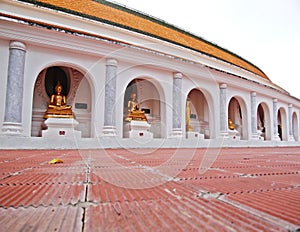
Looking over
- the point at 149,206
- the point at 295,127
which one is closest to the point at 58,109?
the point at 149,206

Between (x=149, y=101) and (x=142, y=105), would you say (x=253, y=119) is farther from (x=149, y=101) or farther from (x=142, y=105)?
(x=142, y=105)

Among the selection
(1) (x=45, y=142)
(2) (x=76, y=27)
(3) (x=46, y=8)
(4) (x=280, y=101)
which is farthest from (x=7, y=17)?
(4) (x=280, y=101)

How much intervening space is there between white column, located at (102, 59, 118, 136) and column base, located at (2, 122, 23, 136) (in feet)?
7.57

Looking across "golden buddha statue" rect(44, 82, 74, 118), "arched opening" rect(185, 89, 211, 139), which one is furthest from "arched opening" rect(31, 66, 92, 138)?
"arched opening" rect(185, 89, 211, 139)

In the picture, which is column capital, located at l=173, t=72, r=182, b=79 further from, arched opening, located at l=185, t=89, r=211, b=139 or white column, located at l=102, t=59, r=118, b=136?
white column, located at l=102, t=59, r=118, b=136

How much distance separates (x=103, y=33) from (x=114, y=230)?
910cm

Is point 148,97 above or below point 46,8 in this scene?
below

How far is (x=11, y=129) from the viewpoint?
6.52 metres

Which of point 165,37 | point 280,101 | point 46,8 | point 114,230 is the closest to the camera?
point 114,230

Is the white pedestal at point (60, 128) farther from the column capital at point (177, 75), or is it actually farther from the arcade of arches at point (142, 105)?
the column capital at point (177, 75)

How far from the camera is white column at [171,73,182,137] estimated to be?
9.23 meters

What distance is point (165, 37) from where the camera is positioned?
35.6 ft

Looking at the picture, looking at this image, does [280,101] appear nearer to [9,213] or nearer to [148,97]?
[148,97]

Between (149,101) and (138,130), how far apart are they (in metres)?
2.85
